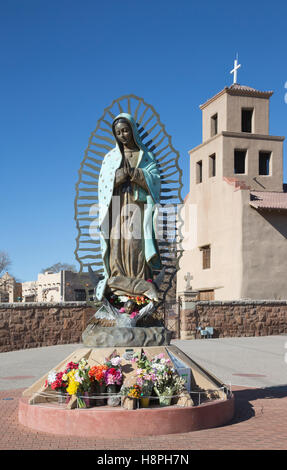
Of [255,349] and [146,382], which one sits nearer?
[146,382]

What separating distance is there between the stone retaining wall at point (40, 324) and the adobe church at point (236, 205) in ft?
23.8

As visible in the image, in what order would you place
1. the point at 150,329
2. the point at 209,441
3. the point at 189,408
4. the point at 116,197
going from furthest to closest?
the point at 116,197 → the point at 150,329 → the point at 189,408 → the point at 209,441

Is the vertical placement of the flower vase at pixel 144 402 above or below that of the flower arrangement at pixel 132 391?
below

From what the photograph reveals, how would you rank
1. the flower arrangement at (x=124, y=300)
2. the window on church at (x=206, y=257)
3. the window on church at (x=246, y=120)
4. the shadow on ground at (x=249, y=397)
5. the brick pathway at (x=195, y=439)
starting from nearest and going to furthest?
the brick pathway at (x=195, y=439)
the shadow on ground at (x=249, y=397)
the flower arrangement at (x=124, y=300)
the window on church at (x=206, y=257)
the window on church at (x=246, y=120)

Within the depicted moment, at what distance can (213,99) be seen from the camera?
1238 inches

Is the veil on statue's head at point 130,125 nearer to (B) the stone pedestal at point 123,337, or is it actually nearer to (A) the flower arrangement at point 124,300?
(A) the flower arrangement at point 124,300

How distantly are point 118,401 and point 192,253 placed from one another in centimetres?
2504

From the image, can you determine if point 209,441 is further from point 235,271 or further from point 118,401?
point 235,271

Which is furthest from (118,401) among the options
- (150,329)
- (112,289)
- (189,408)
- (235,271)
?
(235,271)

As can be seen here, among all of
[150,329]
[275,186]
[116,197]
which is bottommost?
[150,329]

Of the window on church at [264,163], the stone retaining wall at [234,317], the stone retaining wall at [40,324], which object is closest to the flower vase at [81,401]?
the stone retaining wall at [40,324]

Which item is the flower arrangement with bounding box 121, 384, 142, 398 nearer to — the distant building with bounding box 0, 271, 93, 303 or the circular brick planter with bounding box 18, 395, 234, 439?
the circular brick planter with bounding box 18, 395, 234, 439

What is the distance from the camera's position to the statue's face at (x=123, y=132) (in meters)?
9.21

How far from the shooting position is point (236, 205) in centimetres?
2752
